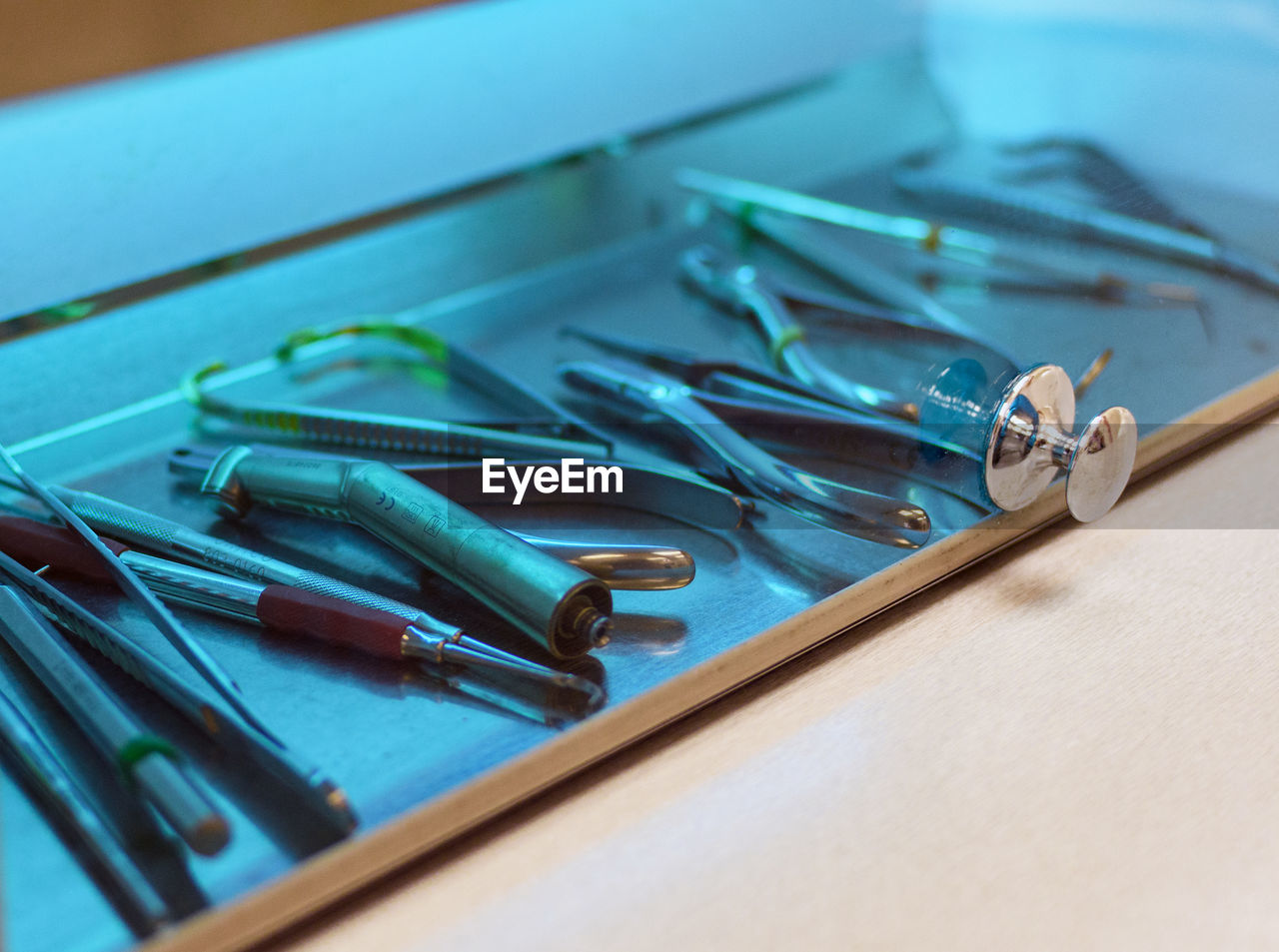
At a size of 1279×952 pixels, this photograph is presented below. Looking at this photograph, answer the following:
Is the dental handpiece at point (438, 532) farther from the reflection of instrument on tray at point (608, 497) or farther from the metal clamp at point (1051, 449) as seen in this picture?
the metal clamp at point (1051, 449)

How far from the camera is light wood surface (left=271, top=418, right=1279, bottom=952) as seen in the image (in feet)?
1.24

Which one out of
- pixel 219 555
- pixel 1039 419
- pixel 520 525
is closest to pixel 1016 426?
pixel 1039 419

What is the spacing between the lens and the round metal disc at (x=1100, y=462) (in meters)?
0.50

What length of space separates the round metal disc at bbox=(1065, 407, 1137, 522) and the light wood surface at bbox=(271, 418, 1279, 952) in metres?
0.04

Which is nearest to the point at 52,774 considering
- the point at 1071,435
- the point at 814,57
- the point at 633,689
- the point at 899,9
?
the point at 633,689

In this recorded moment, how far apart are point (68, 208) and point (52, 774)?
0.43 metres

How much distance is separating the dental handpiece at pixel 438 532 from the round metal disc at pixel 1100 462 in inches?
7.9

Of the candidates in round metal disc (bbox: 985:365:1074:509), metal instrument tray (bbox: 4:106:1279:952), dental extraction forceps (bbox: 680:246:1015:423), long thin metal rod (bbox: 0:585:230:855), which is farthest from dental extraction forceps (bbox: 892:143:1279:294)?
long thin metal rod (bbox: 0:585:230:855)

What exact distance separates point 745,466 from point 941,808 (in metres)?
0.18

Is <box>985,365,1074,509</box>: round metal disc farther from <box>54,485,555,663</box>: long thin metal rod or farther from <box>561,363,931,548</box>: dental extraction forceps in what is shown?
<box>54,485,555,663</box>: long thin metal rod

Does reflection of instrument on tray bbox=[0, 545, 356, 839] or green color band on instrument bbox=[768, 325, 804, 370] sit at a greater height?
green color band on instrument bbox=[768, 325, 804, 370]

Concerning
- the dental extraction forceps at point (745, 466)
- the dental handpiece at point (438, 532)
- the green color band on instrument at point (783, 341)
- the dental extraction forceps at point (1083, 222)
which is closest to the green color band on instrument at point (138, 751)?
the dental handpiece at point (438, 532)

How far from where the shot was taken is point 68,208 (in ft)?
2.37

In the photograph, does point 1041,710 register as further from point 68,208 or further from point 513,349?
point 68,208
